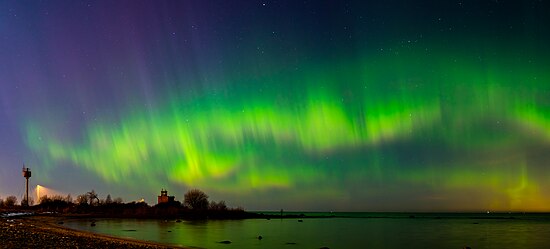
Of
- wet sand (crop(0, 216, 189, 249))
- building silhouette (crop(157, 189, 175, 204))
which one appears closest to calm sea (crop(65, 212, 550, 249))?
wet sand (crop(0, 216, 189, 249))

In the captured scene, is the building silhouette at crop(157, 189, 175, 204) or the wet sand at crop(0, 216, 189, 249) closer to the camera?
the wet sand at crop(0, 216, 189, 249)

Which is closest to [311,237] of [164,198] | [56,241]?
[56,241]

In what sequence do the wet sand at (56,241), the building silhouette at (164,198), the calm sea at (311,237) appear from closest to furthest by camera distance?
the wet sand at (56,241)
the calm sea at (311,237)
the building silhouette at (164,198)

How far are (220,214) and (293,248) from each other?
12682cm

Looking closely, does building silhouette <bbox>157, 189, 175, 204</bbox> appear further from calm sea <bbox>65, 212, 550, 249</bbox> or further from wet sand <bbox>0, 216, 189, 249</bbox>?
wet sand <bbox>0, 216, 189, 249</bbox>

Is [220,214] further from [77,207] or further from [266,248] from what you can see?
[266,248]

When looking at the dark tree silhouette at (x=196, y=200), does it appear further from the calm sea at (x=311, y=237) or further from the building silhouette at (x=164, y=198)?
the calm sea at (x=311, y=237)

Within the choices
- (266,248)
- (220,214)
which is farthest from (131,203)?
(266,248)

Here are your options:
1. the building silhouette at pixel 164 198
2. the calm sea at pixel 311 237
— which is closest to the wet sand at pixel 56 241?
the calm sea at pixel 311 237

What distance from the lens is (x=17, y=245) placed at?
39031mm

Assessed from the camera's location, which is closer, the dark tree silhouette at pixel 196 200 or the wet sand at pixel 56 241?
the wet sand at pixel 56 241

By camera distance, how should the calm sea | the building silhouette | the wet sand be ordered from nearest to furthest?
1. the wet sand
2. the calm sea
3. the building silhouette

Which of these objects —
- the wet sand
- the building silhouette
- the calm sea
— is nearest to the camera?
the wet sand

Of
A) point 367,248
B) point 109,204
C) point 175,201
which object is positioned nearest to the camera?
point 367,248
